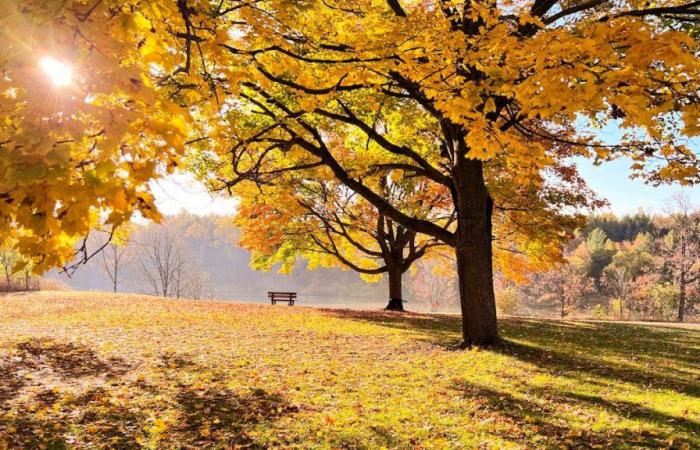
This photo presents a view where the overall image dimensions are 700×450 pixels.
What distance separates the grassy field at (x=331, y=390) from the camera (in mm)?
4570

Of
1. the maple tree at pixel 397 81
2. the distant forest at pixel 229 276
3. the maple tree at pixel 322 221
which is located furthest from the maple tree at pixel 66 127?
the distant forest at pixel 229 276

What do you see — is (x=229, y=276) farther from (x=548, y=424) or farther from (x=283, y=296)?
(x=548, y=424)

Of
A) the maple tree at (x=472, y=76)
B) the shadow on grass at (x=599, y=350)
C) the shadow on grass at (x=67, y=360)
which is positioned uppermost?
the maple tree at (x=472, y=76)

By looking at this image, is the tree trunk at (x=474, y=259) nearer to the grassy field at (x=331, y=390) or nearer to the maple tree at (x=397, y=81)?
the maple tree at (x=397, y=81)

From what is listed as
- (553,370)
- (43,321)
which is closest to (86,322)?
(43,321)

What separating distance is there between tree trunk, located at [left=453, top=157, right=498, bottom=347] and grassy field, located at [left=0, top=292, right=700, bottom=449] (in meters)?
0.54

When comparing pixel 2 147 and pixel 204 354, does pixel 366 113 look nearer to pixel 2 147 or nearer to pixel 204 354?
pixel 204 354

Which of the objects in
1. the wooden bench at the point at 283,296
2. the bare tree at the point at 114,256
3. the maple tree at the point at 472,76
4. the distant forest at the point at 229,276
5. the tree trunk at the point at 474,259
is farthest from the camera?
the distant forest at the point at 229,276

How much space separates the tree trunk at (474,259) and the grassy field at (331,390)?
0.54 meters

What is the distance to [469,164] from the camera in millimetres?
9227

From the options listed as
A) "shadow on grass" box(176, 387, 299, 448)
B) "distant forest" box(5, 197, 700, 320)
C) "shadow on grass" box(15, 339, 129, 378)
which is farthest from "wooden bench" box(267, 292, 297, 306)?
"shadow on grass" box(176, 387, 299, 448)

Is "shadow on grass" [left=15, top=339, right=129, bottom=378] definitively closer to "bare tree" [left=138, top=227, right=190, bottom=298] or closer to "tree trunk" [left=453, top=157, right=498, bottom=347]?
"tree trunk" [left=453, top=157, right=498, bottom=347]

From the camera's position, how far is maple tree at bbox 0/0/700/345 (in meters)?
2.24

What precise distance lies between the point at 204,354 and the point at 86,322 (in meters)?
5.49
